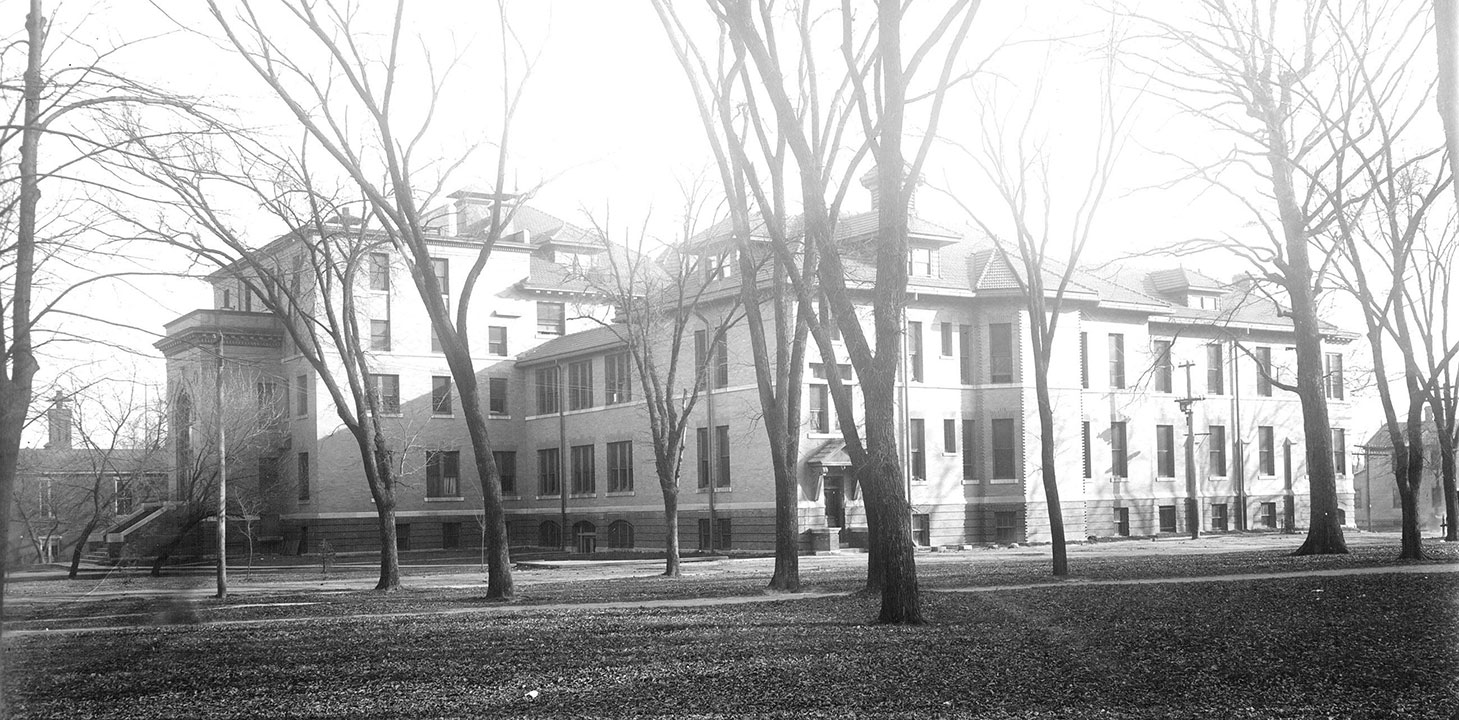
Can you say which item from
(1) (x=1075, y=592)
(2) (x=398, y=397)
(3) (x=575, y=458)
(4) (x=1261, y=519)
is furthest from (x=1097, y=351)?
(1) (x=1075, y=592)

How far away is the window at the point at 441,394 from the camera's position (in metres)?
61.5

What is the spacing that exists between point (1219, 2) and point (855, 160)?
8.48m

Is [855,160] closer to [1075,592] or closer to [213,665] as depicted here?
[1075,592]

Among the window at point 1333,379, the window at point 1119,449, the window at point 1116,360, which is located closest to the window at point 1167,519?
the window at point 1119,449

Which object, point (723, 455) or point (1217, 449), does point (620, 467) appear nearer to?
point (723, 455)


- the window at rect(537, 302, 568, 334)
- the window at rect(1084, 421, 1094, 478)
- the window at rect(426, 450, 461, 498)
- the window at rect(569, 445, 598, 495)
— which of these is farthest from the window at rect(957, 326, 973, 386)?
the window at rect(426, 450, 461, 498)

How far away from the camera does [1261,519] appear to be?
60312 mm

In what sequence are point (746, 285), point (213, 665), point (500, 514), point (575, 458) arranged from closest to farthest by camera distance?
point (213, 665) < point (500, 514) < point (746, 285) < point (575, 458)

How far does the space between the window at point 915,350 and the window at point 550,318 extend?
20.9m

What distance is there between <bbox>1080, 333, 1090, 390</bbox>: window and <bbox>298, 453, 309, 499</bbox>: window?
109 ft

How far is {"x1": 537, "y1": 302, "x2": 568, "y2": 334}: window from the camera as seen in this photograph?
65000 mm

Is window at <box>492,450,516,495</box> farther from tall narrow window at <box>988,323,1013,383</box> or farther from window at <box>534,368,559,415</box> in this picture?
tall narrow window at <box>988,323,1013,383</box>

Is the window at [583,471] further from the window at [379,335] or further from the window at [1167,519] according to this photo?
the window at [1167,519]

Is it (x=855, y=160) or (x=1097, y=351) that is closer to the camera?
(x=855, y=160)
